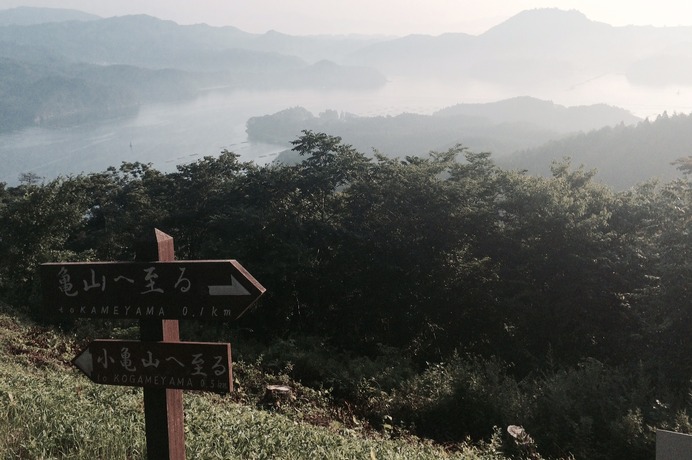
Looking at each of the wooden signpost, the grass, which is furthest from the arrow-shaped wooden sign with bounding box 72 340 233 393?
the grass

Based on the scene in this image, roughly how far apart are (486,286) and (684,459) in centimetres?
1372

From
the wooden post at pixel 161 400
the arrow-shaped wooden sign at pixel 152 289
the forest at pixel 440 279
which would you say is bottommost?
the forest at pixel 440 279

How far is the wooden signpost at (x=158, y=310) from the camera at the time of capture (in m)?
3.01

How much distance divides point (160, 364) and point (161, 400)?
0.27 m

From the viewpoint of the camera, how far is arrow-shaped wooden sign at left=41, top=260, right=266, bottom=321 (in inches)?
118

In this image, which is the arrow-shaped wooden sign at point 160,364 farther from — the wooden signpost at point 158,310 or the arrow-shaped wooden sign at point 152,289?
the arrow-shaped wooden sign at point 152,289

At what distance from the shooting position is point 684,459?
264 cm

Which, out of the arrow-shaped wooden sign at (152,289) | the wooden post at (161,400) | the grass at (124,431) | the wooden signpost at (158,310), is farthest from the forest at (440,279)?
the arrow-shaped wooden sign at (152,289)

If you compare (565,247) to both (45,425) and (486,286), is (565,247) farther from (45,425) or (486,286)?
(45,425)

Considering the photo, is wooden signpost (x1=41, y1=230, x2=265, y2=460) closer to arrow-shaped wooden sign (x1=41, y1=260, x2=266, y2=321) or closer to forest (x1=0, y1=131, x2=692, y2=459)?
arrow-shaped wooden sign (x1=41, y1=260, x2=266, y2=321)

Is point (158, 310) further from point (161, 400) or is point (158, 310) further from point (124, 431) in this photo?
point (124, 431)

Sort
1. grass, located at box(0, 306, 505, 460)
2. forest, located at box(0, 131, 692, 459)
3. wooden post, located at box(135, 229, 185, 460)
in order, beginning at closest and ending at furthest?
wooden post, located at box(135, 229, 185, 460) → grass, located at box(0, 306, 505, 460) → forest, located at box(0, 131, 692, 459)

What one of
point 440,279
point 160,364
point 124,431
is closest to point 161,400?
point 160,364

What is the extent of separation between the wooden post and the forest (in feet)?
18.0
